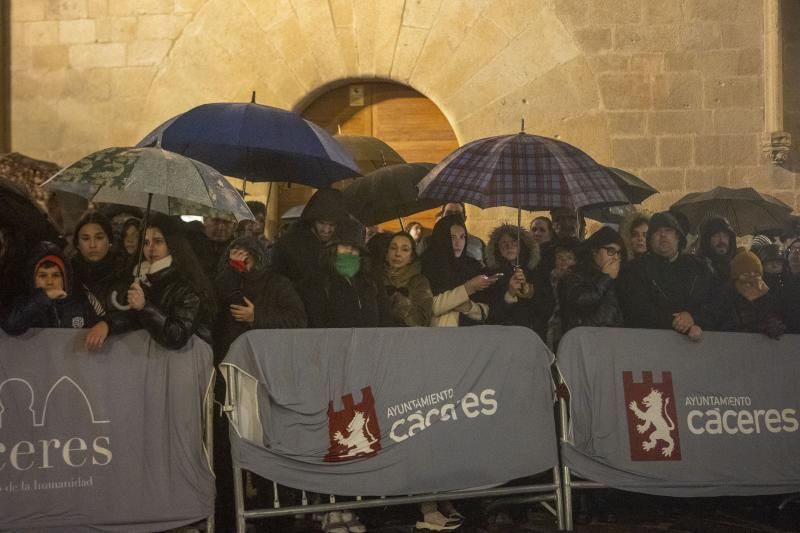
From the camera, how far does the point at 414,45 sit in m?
13.5

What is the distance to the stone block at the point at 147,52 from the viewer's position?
44.8ft

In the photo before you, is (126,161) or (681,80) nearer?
(126,161)

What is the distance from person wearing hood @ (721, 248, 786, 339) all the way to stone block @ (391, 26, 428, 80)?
18.0 feet

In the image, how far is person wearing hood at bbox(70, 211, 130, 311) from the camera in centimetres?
738

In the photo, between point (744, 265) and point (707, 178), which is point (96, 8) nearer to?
point (707, 178)

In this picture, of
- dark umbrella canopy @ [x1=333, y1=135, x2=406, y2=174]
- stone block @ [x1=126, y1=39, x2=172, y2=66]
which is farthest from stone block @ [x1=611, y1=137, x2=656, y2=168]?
stone block @ [x1=126, y1=39, x2=172, y2=66]

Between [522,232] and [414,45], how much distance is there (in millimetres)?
4867

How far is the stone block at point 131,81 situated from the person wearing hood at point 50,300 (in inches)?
267

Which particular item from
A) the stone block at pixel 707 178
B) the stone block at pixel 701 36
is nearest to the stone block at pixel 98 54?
the stone block at pixel 701 36

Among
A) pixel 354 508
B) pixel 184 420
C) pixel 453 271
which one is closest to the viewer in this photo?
pixel 184 420

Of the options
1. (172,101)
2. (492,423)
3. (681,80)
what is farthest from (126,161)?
(681,80)

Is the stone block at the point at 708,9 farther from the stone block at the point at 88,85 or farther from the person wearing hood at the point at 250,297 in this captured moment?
the person wearing hood at the point at 250,297

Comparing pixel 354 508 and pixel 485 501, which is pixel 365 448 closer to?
pixel 354 508

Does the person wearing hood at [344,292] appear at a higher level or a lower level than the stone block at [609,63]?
lower
